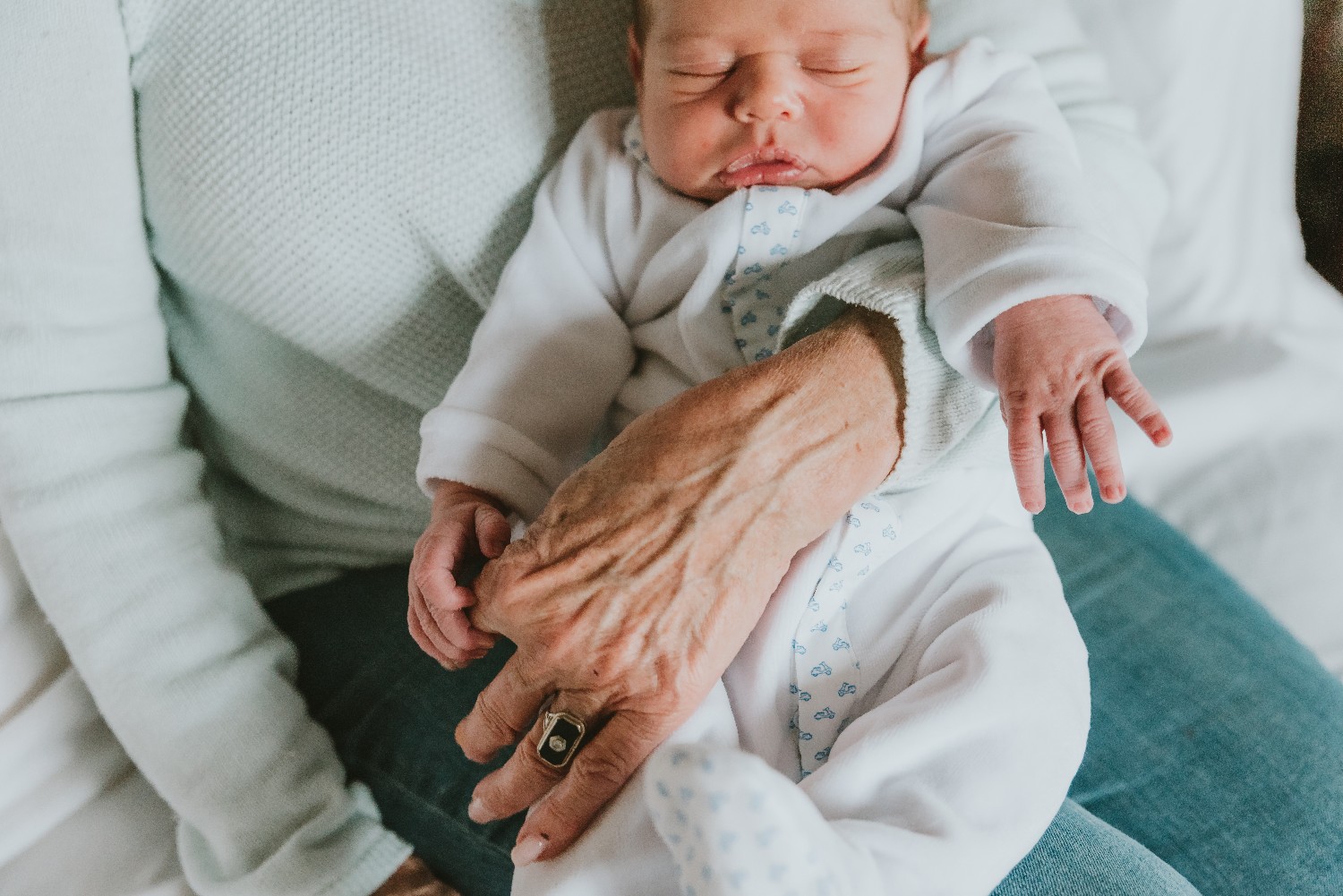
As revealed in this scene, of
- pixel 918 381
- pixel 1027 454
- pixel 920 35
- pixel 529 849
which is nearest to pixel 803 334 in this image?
pixel 918 381

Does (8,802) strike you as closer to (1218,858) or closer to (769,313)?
(769,313)

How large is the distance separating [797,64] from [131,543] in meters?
0.84

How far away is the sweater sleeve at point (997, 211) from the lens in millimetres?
678

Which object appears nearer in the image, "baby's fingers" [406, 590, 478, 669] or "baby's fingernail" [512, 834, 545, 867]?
"baby's fingernail" [512, 834, 545, 867]

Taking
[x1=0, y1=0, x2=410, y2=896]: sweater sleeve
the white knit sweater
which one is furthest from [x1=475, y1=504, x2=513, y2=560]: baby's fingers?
[x1=0, y1=0, x2=410, y2=896]: sweater sleeve

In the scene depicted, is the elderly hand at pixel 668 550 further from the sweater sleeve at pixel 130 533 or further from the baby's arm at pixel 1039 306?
the sweater sleeve at pixel 130 533

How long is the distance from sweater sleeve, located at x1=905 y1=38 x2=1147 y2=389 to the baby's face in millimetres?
54

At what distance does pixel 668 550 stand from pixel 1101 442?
331 millimetres

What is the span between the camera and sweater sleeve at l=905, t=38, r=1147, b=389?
0.68 metres

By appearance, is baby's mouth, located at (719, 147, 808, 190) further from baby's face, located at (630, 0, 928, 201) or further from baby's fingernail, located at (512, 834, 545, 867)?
baby's fingernail, located at (512, 834, 545, 867)

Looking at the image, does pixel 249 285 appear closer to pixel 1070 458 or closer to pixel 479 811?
pixel 479 811

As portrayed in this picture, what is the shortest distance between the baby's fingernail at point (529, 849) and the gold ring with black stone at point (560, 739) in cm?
6

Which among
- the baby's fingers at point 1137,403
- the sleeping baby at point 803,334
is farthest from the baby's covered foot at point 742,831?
the baby's fingers at point 1137,403

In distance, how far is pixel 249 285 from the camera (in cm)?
91
